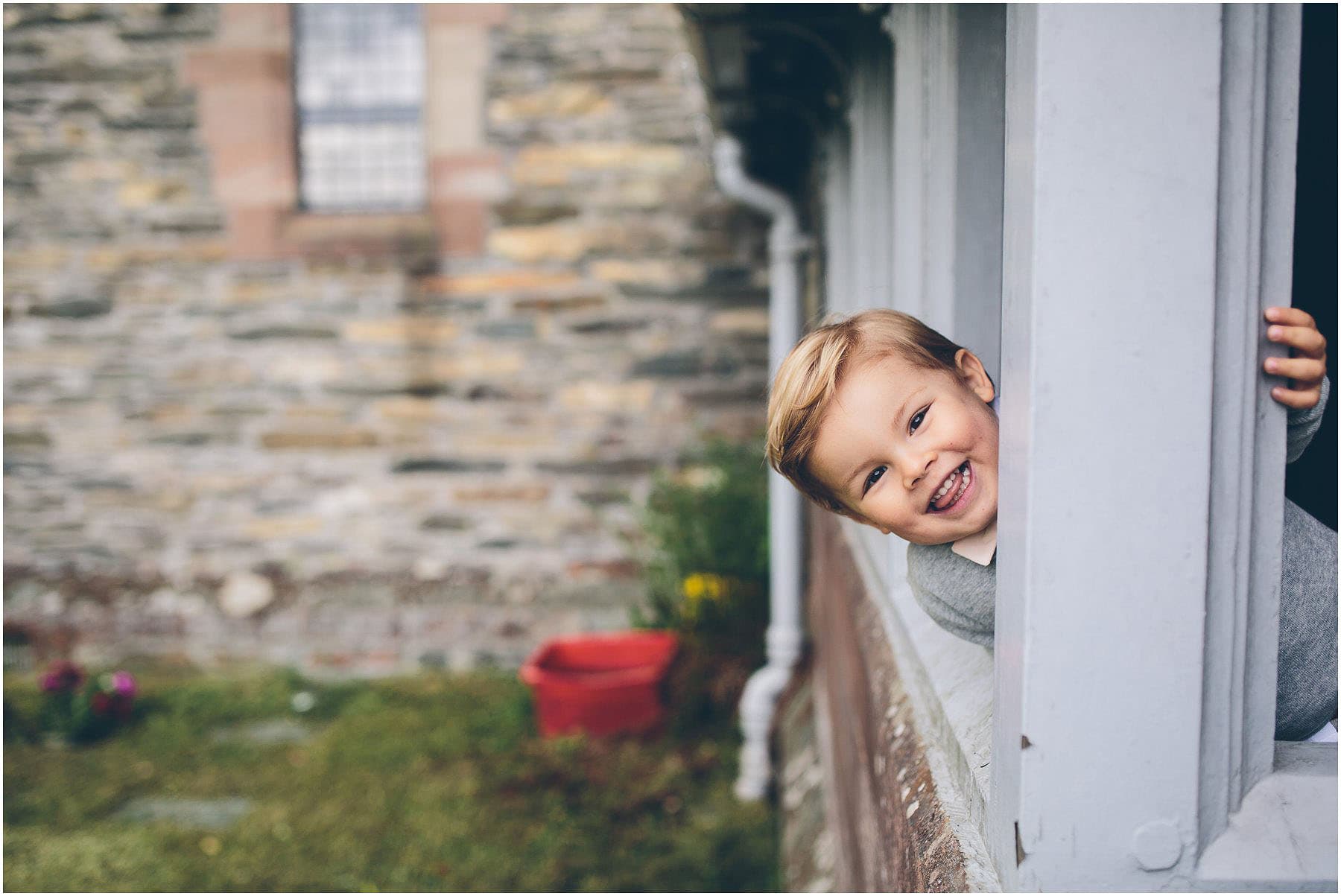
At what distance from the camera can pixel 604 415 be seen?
5094 millimetres

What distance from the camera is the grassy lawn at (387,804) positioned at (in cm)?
332

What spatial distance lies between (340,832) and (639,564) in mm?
1987

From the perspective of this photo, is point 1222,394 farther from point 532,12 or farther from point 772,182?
point 532,12

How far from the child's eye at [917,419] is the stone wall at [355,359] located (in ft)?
12.4

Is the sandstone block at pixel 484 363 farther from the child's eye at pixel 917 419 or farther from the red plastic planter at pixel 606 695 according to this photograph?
the child's eye at pixel 917 419

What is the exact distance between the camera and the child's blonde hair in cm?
120

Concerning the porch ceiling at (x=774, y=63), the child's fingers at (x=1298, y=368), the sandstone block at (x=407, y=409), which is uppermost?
the porch ceiling at (x=774, y=63)

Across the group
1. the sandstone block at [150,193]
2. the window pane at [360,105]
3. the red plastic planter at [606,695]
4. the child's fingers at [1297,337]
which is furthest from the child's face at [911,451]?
the sandstone block at [150,193]

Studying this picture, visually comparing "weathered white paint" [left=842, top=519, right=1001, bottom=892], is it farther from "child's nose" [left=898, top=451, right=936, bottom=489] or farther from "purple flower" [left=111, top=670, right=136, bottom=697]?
"purple flower" [left=111, top=670, right=136, bottom=697]

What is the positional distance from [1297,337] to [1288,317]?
0.06ft

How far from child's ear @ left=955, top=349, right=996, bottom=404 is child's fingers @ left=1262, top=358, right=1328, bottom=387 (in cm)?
47

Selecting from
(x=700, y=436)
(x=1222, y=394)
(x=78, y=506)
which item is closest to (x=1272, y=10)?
(x=1222, y=394)

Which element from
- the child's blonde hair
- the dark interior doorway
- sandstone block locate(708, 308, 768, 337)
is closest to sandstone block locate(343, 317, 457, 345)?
sandstone block locate(708, 308, 768, 337)

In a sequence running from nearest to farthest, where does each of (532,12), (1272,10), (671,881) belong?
(1272,10), (671,881), (532,12)
